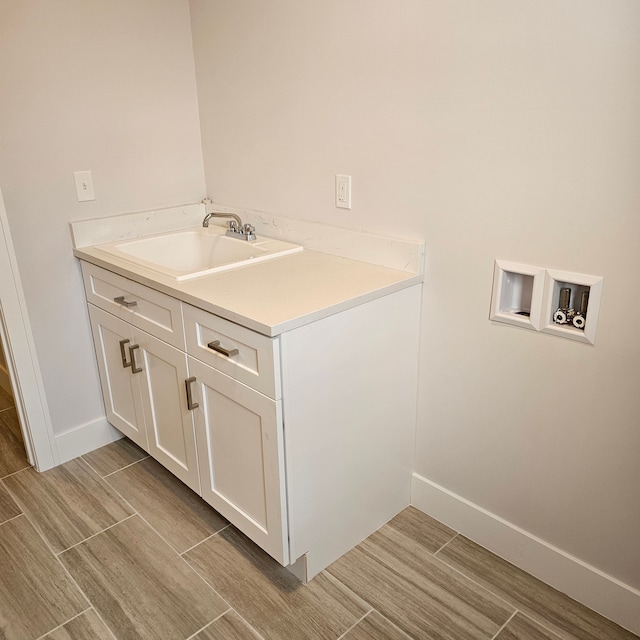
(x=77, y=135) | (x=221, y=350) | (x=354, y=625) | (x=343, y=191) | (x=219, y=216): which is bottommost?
(x=354, y=625)

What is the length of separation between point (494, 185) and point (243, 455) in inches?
41.2

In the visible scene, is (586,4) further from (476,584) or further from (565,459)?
(476,584)

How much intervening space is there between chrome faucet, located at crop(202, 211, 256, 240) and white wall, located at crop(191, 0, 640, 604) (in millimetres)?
198

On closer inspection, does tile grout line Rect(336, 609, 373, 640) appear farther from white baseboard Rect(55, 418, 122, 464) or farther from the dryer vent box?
white baseboard Rect(55, 418, 122, 464)

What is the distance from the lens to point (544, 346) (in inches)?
62.7

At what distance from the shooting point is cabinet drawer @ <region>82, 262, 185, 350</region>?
1.85 m

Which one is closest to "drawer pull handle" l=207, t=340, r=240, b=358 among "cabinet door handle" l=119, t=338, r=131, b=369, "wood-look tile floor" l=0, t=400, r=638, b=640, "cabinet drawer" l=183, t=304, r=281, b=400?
"cabinet drawer" l=183, t=304, r=281, b=400

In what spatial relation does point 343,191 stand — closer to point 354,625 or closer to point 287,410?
point 287,410

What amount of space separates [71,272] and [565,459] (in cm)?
188

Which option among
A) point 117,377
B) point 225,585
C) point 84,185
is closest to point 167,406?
point 117,377

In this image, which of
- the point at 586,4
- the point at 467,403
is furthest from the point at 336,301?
the point at 586,4

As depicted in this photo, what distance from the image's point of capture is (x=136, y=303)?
2.02 meters

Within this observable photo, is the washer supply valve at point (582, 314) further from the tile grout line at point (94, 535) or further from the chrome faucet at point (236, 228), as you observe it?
the tile grout line at point (94, 535)

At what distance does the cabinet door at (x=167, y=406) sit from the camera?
1.94 m
